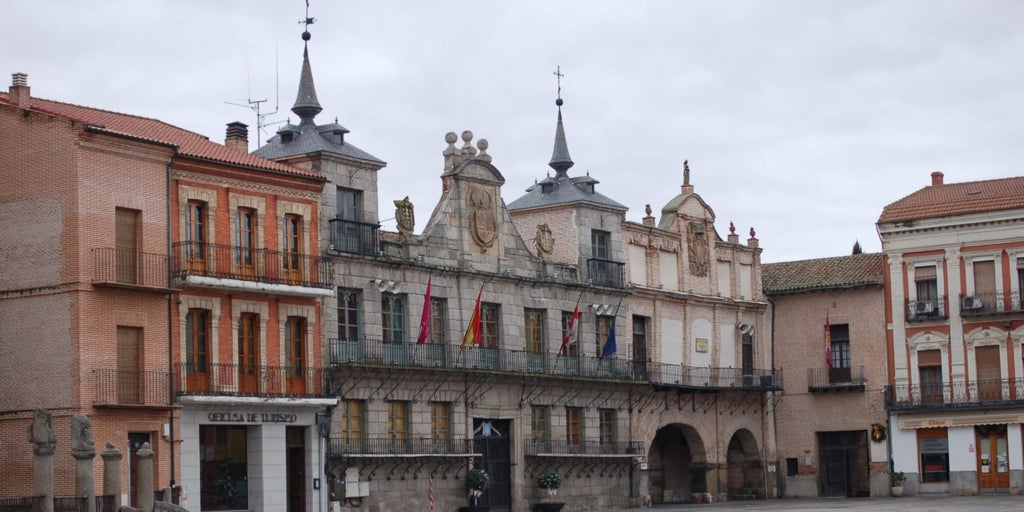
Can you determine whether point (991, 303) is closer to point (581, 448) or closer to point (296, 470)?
point (581, 448)

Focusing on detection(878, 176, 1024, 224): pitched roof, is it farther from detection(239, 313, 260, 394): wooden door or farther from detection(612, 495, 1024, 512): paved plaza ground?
detection(239, 313, 260, 394): wooden door

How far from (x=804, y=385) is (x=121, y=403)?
101 ft

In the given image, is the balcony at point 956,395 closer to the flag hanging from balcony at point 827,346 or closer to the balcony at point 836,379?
the balcony at point 836,379

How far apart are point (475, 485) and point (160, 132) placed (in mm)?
14022

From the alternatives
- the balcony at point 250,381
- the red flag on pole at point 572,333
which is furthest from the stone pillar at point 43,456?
the red flag on pole at point 572,333

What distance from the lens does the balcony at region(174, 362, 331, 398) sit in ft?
135

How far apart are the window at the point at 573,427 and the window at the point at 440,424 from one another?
582 cm

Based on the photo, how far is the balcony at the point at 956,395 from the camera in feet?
191

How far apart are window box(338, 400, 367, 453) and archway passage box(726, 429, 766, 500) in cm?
1995

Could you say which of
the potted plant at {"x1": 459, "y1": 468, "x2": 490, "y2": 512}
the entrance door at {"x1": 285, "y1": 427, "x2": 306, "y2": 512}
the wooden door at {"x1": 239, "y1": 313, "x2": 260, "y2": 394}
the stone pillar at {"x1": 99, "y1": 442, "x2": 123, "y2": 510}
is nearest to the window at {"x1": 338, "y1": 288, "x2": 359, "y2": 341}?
the entrance door at {"x1": 285, "y1": 427, "x2": 306, "y2": 512}

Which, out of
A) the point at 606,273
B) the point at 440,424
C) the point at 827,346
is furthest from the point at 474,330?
the point at 827,346

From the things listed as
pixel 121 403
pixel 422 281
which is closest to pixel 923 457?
pixel 422 281

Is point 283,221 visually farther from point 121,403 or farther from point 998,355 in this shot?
point 998,355

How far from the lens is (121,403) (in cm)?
3900
